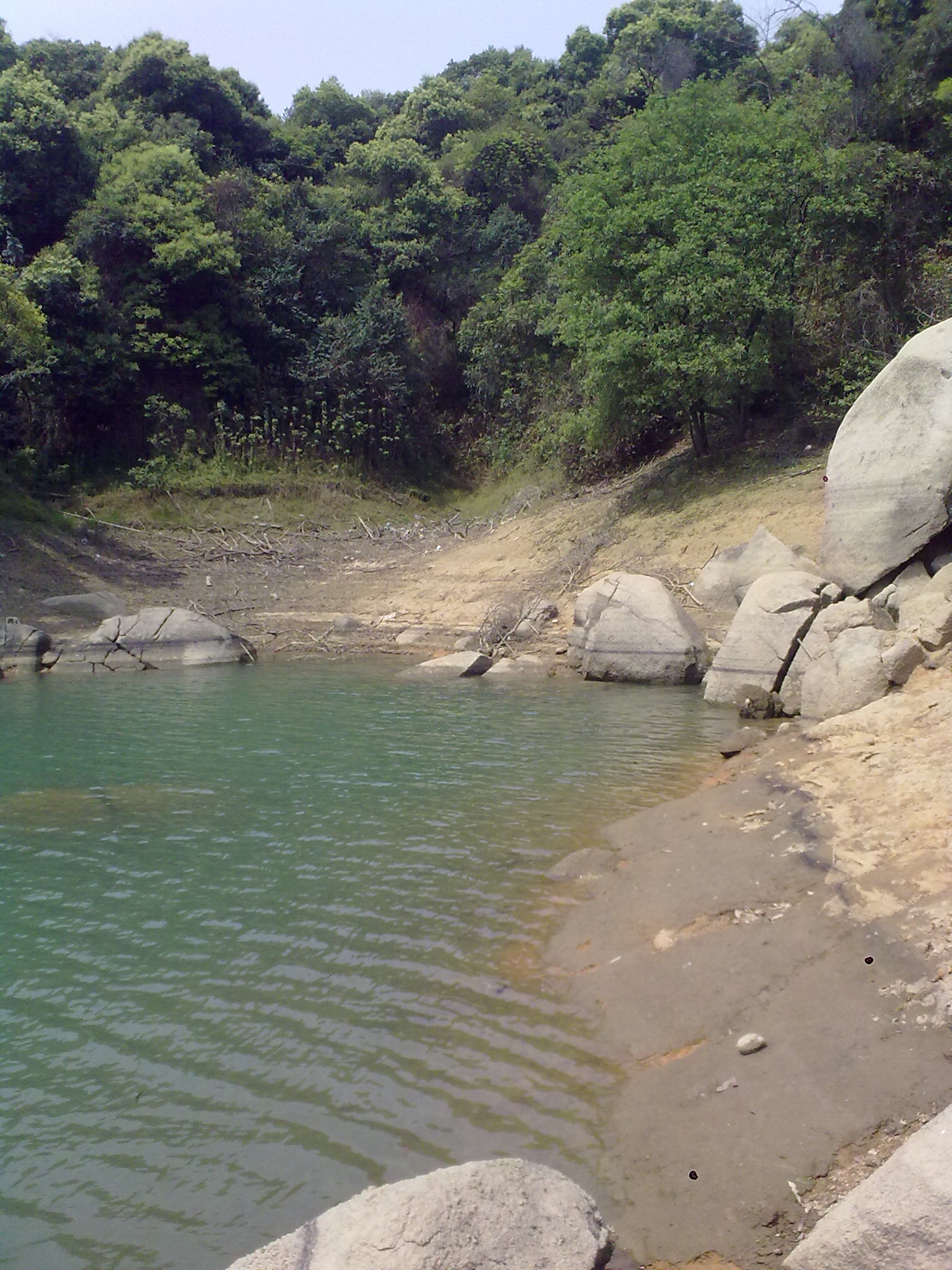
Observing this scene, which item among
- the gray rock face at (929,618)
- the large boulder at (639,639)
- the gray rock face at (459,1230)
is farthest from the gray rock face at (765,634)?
the gray rock face at (459,1230)

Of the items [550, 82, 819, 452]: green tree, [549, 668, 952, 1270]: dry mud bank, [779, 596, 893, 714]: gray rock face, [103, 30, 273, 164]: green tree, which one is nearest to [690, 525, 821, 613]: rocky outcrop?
[779, 596, 893, 714]: gray rock face

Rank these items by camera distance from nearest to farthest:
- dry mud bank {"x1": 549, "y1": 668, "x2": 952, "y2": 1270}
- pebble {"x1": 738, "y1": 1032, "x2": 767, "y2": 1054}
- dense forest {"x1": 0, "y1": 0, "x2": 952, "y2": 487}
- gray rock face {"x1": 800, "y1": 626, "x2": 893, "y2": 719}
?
dry mud bank {"x1": 549, "y1": 668, "x2": 952, "y2": 1270}
pebble {"x1": 738, "y1": 1032, "x2": 767, "y2": 1054}
gray rock face {"x1": 800, "y1": 626, "x2": 893, "y2": 719}
dense forest {"x1": 0, "y1": 0, "x2": 952, "y2": 487}

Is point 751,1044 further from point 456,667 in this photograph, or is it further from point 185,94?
point 185,94

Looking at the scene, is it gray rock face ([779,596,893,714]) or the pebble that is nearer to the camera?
the pebble

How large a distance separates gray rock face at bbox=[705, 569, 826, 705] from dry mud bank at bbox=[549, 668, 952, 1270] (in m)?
3.62

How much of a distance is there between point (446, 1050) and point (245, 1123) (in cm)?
104

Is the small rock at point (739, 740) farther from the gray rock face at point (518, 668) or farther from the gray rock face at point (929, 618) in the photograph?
the gray rock face at point (518, 668)

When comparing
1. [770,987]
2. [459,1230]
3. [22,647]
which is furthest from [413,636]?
[459,1230]

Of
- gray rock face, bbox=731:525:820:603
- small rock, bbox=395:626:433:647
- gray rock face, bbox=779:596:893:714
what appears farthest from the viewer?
small rock, bbox=395:626:433:647

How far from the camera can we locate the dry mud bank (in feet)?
12.8

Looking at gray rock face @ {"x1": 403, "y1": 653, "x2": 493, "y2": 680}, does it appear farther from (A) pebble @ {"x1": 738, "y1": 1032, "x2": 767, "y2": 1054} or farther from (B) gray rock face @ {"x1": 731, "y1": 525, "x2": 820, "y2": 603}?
(A) pebble @ {"x1": 738, "y1": 1032, "x2": 767, "y2": 1054}

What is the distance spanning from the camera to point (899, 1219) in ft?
9.72

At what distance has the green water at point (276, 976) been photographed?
4.15 m

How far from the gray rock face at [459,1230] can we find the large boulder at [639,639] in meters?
11.2
